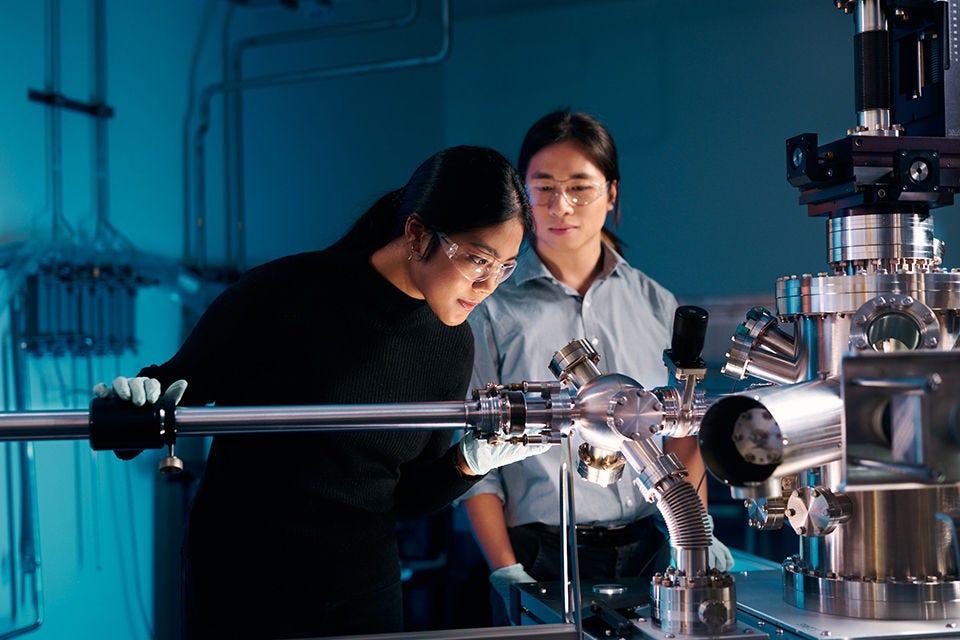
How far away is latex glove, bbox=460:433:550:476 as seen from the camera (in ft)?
3.97

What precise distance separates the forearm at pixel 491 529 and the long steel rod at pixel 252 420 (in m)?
0.94

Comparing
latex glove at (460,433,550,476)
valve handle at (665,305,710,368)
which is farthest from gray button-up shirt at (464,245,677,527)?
valve handle at (665,305,710,368)

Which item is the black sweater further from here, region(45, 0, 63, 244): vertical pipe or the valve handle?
region(45, 0, 63, 244): vertical pipe

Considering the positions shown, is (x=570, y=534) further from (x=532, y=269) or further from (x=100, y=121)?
(x=100, y=121)

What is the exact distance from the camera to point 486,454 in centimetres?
128

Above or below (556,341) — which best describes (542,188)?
above

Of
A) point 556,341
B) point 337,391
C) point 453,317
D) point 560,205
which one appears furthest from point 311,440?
point 560,205

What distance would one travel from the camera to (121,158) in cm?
289

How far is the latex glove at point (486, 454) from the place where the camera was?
121cm

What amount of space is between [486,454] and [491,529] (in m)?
0.47

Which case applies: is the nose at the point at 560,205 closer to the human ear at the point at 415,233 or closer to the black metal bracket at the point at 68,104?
the human ear at the point at 415,233

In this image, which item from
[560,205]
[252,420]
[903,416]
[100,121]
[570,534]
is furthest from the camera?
[100,121]

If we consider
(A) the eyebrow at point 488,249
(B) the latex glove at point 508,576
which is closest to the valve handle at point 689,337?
(A) the eyebrow at point 488,249

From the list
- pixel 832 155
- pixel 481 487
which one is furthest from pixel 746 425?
pixel 481 487
